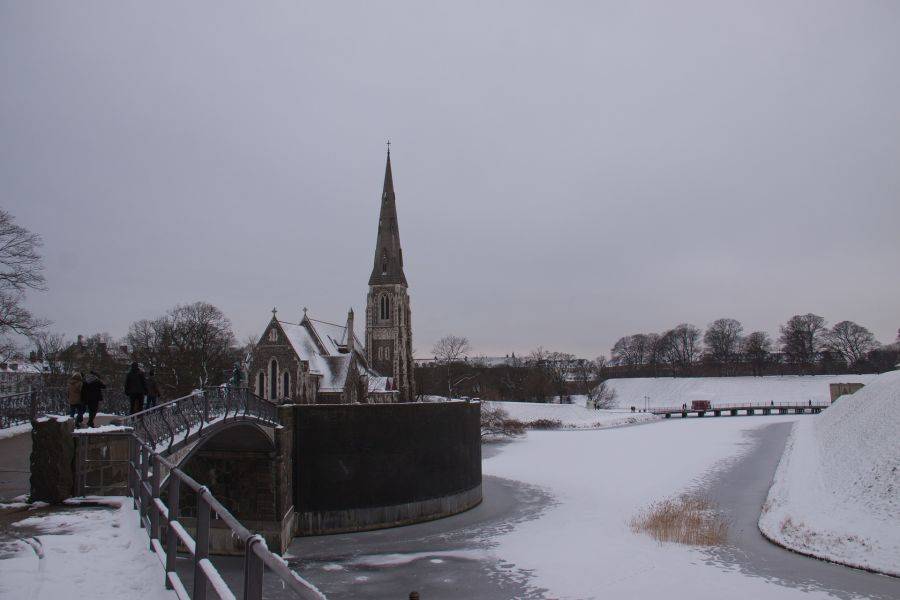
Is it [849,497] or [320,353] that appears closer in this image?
[849,497]

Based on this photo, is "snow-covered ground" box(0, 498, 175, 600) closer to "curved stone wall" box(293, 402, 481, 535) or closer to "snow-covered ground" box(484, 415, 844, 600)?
"snow-covered ground" box(484, 415, 844, 600)

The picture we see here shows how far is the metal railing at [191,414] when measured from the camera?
14.0m

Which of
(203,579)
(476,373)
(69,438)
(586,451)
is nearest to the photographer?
(203,579)

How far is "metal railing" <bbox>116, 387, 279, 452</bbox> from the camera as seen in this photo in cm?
1400

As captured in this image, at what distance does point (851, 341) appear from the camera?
5202 inches

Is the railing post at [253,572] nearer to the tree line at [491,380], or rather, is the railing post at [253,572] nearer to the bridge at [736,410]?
the tree line at [491,380]

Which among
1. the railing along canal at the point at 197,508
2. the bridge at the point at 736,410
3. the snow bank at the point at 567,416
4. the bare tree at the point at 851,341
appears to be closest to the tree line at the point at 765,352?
the bare tree at the point at 851,341

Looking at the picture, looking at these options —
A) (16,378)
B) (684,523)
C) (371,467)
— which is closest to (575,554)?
(684,523)

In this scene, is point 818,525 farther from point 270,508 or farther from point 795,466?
point 270,508

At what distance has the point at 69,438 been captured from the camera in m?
11.0

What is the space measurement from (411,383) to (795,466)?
35.5 m

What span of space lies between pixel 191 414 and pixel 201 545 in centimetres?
1431

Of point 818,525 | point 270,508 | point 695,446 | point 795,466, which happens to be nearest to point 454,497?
point 270,508

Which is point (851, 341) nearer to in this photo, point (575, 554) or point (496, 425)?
point (496, 425)
